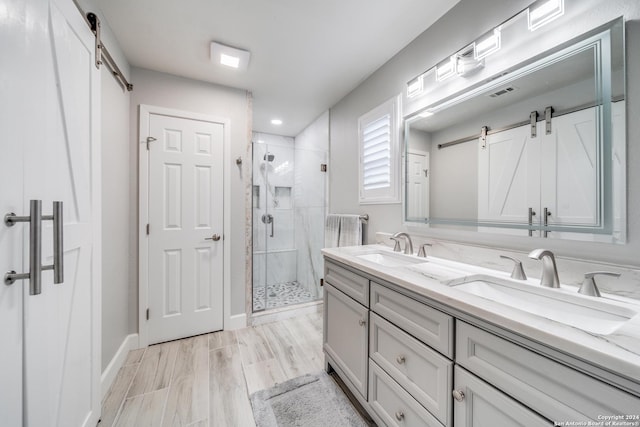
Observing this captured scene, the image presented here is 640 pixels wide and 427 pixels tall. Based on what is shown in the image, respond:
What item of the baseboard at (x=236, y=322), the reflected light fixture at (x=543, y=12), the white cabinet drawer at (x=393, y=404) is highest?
the reflected light fixture at (x=543, y=12)

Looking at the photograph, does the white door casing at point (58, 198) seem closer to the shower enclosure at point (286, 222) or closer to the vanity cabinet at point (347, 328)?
the vanity cabinet at point (347, 328)

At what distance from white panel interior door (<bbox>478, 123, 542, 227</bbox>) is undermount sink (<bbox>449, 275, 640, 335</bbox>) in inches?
13.3

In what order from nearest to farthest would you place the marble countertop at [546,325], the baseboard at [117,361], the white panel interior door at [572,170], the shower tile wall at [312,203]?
the marble countertop at [546,325]
the white panel interior door at [572,170]
the baseboard at [117,361]
the shower tile wall at [312,203]

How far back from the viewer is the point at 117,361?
175cm

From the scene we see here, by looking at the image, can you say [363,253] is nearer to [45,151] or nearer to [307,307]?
[307,307]

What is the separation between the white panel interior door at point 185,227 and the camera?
2.12 metres

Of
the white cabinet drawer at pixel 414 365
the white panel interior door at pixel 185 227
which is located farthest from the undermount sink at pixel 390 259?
the white panel interior door at pixel 185 227

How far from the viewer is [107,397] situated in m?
1.52

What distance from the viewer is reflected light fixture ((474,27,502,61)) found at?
1.23 m

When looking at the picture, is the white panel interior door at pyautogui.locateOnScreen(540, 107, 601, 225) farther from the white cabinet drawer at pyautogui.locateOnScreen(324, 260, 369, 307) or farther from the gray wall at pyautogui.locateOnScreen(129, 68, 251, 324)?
the gray wall at pyautogui.locateOnScreen(129, 68, 251, 324)

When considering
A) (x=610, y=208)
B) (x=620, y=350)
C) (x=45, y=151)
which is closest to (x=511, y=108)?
(x=610, y=208)

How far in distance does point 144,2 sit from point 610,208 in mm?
2530

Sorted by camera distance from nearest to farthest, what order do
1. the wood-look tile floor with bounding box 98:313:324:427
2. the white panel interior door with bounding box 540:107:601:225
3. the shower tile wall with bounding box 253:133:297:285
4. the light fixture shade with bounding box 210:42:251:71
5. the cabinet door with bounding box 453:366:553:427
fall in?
the cabinet door with bounding box 453:366:553:427, the white panel interior door with bounding box 540:107:601:225, the wood-look tile floor with bounding box 98:313:324:427, the light fixture shade with bounding box 210:42:251:71, the shower tile wall with bounding box 253:133:297:285

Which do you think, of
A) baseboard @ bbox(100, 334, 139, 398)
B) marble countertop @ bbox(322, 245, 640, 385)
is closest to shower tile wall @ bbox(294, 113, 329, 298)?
baseboard @ bbox(100, 334, 139, 398)
